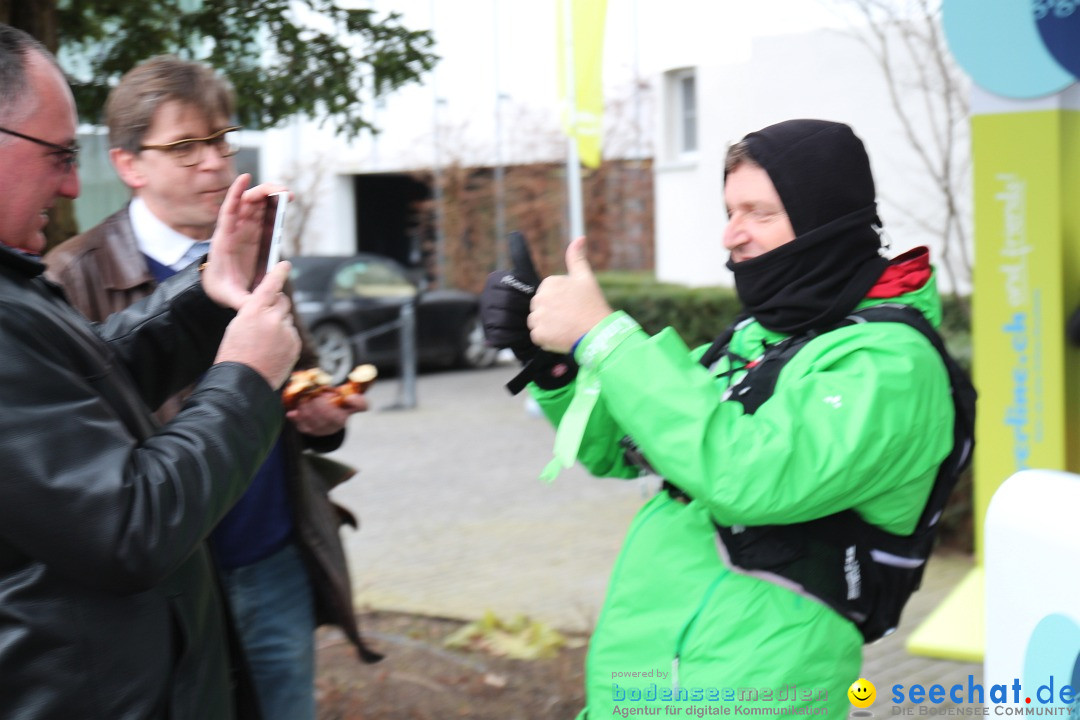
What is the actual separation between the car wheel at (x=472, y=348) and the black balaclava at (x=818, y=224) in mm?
13392

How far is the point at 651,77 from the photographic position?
16.7 meters

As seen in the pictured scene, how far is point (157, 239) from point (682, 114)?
13701 mm

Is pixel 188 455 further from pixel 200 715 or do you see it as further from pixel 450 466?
pixel 450 466

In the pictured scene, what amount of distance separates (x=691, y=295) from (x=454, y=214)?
8.74 metres

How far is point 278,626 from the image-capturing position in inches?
112

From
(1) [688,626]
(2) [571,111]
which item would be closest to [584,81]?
(2) [571,111]

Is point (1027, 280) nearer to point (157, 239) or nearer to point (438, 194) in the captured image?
point (157, 239)

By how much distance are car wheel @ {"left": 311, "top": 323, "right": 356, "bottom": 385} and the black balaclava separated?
11.8 metres

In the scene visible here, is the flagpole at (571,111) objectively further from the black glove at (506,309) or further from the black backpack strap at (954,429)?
the black backpack strap at (954,429)

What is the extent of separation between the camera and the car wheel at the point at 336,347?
13.7 m

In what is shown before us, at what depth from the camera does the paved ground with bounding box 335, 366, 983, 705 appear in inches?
228

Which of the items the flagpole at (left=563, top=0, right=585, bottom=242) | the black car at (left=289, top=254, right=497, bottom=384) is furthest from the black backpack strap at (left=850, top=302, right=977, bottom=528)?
the black car at (left=289, top=254, right=497, bottom=384)

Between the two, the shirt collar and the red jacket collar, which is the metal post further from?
the red jacket collar

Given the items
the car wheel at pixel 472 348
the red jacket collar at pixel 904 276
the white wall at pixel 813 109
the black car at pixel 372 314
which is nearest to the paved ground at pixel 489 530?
the black car at pixel 372 314
